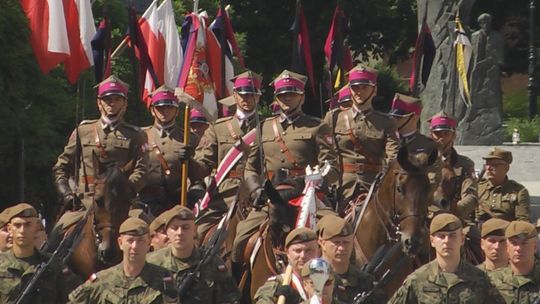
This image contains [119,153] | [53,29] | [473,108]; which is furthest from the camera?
[473,108]

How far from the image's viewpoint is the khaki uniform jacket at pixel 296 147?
17.6 meters

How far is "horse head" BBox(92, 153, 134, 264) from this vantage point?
51.8 ft

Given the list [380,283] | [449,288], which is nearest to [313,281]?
[449,288]

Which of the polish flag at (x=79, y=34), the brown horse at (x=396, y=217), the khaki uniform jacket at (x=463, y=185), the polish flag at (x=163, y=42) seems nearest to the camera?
the brown horse at (x=396, y=217)

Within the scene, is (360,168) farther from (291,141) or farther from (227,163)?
(227,163)

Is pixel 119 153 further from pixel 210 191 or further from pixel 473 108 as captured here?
pixel 473 108

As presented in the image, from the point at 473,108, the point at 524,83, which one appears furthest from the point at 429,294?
the point at 524,83

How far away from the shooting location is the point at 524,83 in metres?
57.7

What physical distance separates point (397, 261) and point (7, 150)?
9257 millimetres

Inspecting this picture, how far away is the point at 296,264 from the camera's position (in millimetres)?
12820

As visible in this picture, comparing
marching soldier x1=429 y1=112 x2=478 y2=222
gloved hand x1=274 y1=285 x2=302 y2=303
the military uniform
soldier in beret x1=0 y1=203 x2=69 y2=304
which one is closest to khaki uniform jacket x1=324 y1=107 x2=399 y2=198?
marching soldier x1=429 y1=112 x2=478 y2=222

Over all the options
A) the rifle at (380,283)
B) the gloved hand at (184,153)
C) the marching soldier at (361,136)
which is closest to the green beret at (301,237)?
the rifle at (380,283)

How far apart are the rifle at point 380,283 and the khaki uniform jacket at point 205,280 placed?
3.54ft

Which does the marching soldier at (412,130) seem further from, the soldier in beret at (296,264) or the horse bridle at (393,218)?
the soldier in beret at (296,264)
